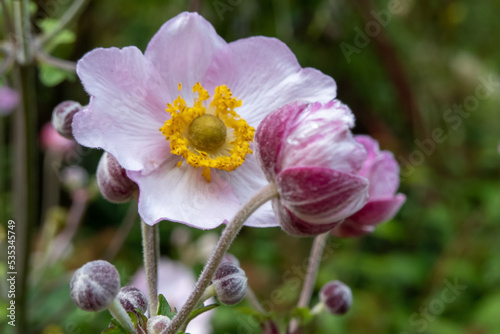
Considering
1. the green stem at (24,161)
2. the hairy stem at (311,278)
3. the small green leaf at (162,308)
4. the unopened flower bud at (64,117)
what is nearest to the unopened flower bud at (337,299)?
the hairy stem at (311,278)

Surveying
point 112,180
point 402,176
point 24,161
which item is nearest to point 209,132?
point 112,180

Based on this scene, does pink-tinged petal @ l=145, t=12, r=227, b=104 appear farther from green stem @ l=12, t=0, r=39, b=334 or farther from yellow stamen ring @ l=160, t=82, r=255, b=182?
green stem @ l=12, t=0, r=39, b=334

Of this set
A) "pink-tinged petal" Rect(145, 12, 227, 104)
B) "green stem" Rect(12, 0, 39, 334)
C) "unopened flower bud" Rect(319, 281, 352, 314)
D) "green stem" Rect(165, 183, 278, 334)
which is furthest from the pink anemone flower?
"green stem" Rect(12, 0, 39, 334)

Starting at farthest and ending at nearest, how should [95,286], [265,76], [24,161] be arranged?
[24,161] < [265,76] < [95,286]

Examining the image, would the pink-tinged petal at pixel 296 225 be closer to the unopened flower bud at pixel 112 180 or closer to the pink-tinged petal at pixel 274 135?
the pink-tinged petal at pixel 274 135

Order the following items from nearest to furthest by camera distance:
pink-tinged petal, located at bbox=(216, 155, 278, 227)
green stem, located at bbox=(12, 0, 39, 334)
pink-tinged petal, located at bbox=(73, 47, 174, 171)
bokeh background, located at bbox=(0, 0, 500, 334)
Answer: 1. pink-tinged petal, located at bbox=(73, 47, 174, 171)
2. pink-tinged petal, located at bbox=(216, 155, 278, 227)
3. green stem, located at bbox=(12, 0, 39, 334)
4. bokeh background, located at bbox=(0, 0, 500, 334)

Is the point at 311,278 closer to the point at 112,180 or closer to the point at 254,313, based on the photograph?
the point at 254,313

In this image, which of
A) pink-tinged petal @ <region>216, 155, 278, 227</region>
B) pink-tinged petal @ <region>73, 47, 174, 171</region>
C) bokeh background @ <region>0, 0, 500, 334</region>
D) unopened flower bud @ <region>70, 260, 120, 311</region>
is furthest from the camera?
bokeh background @ <region>0, 0, 500, 334</region>
